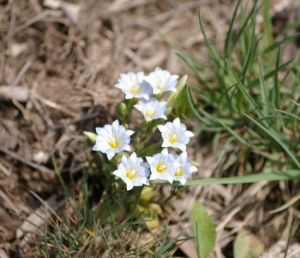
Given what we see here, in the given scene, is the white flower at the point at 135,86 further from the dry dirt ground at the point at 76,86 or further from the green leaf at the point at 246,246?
the green leaf at the point at 246,246

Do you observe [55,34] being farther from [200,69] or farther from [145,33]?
[200,69]

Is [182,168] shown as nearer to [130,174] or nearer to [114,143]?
[130,174]

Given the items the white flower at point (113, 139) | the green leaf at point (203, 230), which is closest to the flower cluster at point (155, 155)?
the white flower at point (113, 139)

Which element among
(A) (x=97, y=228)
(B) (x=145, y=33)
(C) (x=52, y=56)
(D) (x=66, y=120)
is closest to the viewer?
(A) (x=97, y=228)

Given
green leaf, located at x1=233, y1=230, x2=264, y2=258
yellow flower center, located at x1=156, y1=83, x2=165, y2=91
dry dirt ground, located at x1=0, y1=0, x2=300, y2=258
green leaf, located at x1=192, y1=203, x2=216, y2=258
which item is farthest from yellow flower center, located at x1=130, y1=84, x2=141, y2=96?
green leaf, located at x1=233, y1=230, x2=264, y2=258

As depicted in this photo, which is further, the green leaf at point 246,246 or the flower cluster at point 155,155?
the green leaf at point 246,246

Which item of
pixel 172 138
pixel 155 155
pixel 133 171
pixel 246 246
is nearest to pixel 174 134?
pixel 172 138

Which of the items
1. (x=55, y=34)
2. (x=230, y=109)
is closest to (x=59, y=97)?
(x=55, y=34)
